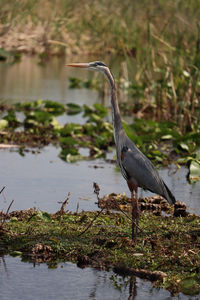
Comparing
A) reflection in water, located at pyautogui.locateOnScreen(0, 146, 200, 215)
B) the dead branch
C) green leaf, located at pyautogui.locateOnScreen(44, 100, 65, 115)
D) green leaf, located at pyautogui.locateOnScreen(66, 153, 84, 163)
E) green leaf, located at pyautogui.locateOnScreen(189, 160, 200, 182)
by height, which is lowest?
the dead branch

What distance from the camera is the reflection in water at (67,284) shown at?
4.48m

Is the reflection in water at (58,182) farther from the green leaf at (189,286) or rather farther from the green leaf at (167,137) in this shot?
the green leaf at (189,286)

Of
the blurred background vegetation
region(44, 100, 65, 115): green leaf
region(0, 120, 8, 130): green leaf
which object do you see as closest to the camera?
region(0, 120, 8, 130): green leaf

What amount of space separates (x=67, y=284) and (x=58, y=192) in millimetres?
2644

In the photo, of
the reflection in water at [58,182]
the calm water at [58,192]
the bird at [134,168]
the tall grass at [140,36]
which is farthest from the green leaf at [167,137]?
the bird at [134,168]

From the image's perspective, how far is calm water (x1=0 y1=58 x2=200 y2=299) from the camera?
4.57 metres

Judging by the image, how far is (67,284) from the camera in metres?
4.68

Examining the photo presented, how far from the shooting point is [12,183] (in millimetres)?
7547

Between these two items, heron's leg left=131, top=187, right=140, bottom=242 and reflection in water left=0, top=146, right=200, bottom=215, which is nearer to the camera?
heron's leg left=131, top=187, right=140, bottom=242

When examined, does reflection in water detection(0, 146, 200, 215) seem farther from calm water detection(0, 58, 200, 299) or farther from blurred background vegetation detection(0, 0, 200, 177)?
blurred background vegetation detection(0, 0, 200, 177)

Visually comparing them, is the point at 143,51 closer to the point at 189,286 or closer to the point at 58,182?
the point at 58,182

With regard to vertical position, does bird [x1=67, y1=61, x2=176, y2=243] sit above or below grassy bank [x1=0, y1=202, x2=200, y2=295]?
above

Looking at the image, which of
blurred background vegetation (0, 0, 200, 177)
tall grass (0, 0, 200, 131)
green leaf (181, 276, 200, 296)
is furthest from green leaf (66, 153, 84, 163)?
green leaf (181, 276, 200, 296)

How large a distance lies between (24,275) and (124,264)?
76 centimetres
